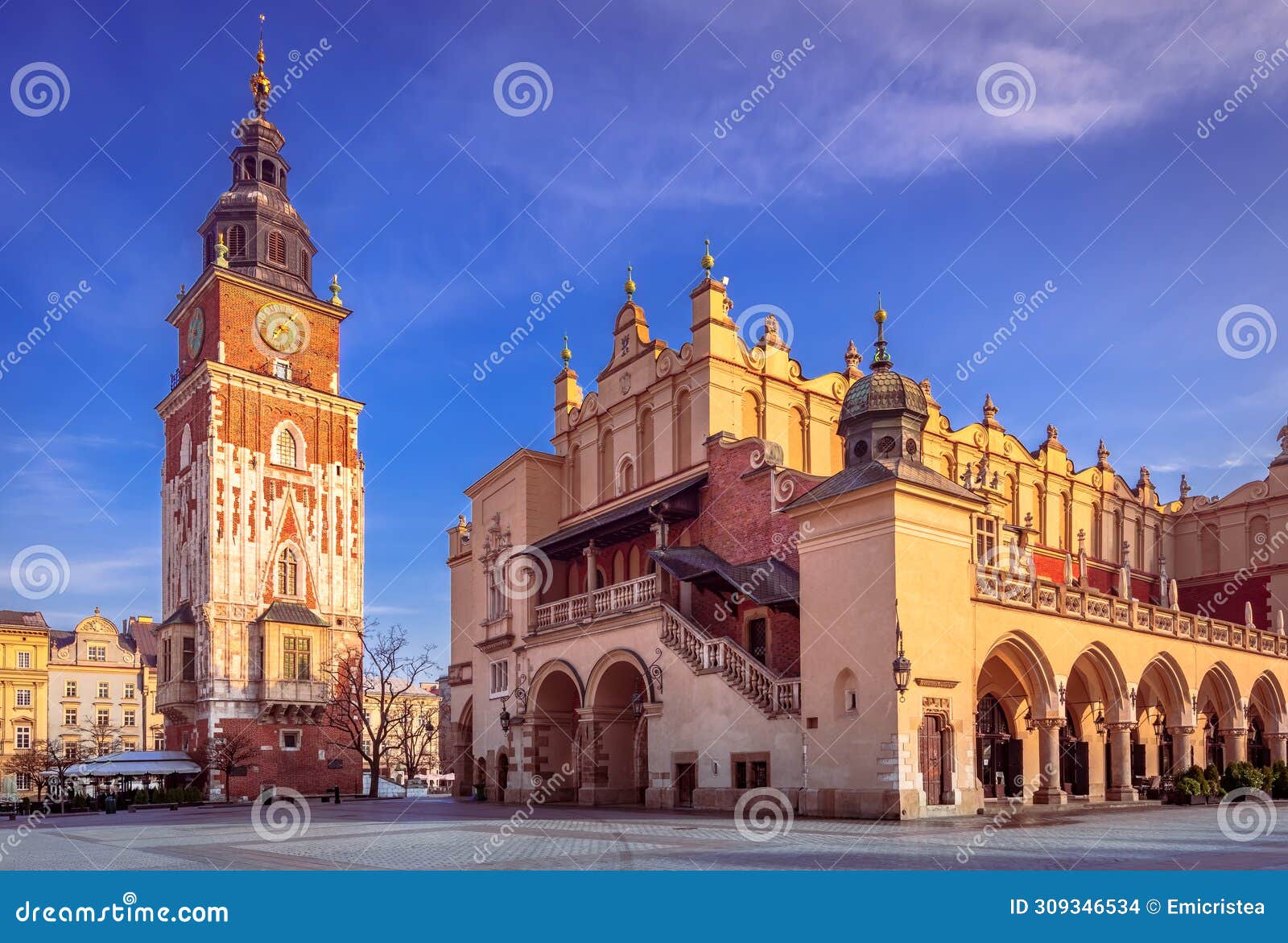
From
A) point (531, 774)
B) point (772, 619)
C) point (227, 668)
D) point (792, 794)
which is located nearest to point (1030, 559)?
point (772, 619)

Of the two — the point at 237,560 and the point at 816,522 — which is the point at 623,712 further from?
the point at 237,560

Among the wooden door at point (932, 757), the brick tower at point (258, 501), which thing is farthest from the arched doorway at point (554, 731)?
the brick tower at point (258, 501)

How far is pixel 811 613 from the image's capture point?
1019 inches

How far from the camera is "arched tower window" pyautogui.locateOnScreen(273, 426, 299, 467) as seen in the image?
60.3m

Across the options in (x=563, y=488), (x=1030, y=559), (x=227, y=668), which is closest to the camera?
(x=1030, y=559)

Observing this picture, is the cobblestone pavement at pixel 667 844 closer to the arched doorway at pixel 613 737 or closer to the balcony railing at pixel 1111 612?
the balcony railing at pixel 1111 612

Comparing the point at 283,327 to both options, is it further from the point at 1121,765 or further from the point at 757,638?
the point at 1121,765

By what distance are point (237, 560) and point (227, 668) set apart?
17.6ft

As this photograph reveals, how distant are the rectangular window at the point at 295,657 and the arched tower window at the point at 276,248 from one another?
20.6 m

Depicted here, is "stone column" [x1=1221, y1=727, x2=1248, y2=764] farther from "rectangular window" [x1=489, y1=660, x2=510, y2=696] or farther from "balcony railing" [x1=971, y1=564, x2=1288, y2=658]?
"rectangular window" [x1=489, y1=660, x2=510, y2=696]

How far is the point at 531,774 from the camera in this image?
3706 centimetres

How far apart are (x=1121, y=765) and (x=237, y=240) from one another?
5122 cm

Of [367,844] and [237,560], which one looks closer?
[367,844]

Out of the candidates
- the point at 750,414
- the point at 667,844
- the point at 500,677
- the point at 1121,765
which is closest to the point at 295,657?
the point at 500,677
